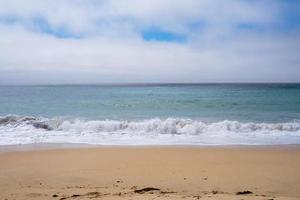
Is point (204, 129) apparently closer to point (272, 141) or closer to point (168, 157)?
point (272, 141)

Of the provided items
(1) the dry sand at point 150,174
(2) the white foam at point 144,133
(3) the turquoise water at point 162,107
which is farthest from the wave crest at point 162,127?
(1) the dry sand at point 150,174

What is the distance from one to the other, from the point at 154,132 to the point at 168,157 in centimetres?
560

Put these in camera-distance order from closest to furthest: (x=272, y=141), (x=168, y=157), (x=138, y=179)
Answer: (x=138, y=179), (x=168, y=157), (x=272, y=141)

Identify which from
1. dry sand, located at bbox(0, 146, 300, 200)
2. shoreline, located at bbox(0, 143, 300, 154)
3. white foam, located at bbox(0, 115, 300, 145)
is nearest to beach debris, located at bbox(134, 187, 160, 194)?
dry sand, located at bbox(0, 146, 300, 200)

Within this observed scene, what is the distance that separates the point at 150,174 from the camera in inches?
235

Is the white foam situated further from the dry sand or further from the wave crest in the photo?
the dry sand

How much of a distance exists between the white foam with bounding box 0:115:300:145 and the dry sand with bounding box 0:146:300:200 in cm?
205

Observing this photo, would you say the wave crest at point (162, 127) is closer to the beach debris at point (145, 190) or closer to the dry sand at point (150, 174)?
the dry sand at point (150, 174)

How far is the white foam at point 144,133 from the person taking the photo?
1055 centimetres

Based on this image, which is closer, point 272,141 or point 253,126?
point 272,141

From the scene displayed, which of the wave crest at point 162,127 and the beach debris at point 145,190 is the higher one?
the beach debris at point 145,190

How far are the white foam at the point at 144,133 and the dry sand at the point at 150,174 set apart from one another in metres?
2.05

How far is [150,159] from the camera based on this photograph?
23.9 ft

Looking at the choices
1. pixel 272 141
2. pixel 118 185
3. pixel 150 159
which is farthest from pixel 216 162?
pixel 272 141
